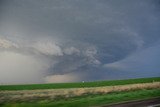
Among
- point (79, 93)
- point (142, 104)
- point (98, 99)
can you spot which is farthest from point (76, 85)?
point (142, 104)

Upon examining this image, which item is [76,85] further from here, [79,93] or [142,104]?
[142,104]

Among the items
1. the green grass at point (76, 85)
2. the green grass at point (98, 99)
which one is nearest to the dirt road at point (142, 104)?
the green grass at point (98, 99)

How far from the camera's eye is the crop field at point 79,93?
34.6 ft

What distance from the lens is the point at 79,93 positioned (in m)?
11.8

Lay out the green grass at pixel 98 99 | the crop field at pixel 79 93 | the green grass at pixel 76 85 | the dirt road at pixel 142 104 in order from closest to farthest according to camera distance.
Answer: the crop field at pixel 79 93 < the green grass at pixel 98 99 < the green grass at pixel 76 85 < the dirt road at pixel 142 104

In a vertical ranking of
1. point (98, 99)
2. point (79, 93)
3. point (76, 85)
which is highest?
point (76, 85)

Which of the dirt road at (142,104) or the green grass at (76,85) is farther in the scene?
the dirt road at (142,104)

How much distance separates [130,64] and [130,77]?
628mm

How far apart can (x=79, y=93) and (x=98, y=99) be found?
2.91 feet

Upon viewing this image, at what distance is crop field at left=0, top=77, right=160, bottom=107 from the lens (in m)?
10.5

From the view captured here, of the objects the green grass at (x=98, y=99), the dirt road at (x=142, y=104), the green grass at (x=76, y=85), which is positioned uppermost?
the green grass at (x=76, y=85)

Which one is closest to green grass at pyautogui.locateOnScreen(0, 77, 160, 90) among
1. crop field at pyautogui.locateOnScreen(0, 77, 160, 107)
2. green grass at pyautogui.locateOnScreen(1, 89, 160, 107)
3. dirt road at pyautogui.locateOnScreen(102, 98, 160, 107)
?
crop field at pyautogui.locateOnScreen(0, 77, 160, 107)

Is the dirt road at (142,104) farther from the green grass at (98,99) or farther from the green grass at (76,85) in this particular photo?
the green grass at (76,85)

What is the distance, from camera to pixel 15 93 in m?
10.6
